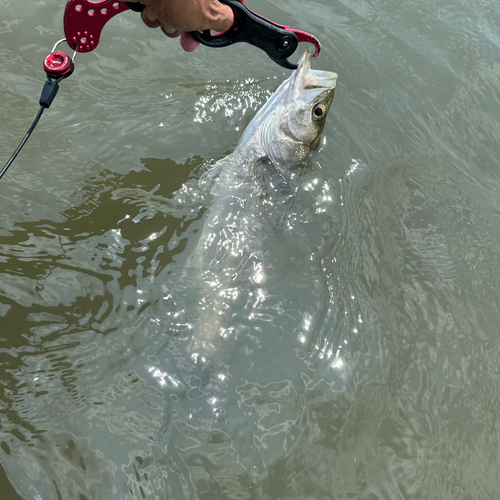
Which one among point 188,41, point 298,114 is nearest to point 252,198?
point 298,114

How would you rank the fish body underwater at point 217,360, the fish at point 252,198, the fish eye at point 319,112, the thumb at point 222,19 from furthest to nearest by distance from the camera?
the fish eye at point 319,112
the fish at point 252,198
the fish body underwater at point 217,360
the thumb at point 222,19

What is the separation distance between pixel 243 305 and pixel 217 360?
0.45 meters

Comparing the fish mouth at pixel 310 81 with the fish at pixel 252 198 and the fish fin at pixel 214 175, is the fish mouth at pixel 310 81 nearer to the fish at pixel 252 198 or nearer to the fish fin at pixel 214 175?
the fish at pixel 252 198

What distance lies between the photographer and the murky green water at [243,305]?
8.93 ft

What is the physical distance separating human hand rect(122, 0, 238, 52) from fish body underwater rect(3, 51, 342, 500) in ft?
3.05

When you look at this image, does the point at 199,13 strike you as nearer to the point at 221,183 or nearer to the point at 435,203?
the point at 221,183

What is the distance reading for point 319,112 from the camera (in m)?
3.36

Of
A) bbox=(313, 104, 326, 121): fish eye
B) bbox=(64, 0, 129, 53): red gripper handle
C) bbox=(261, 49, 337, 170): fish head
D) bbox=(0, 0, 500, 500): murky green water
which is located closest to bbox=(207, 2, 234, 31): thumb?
bbox=(64, 0, 129, 53): red gripper handle

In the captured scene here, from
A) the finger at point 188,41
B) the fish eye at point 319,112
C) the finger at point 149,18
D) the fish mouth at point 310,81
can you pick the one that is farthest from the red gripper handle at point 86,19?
the fish eye at point 319,112

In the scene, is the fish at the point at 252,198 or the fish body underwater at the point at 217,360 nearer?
the fish body underwater at the point at 217,360

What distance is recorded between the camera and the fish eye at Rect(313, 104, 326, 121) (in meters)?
3.34

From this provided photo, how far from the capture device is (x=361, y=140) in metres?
4.42

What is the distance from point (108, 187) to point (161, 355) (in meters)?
1.37

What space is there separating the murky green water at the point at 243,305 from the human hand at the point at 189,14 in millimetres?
1394
